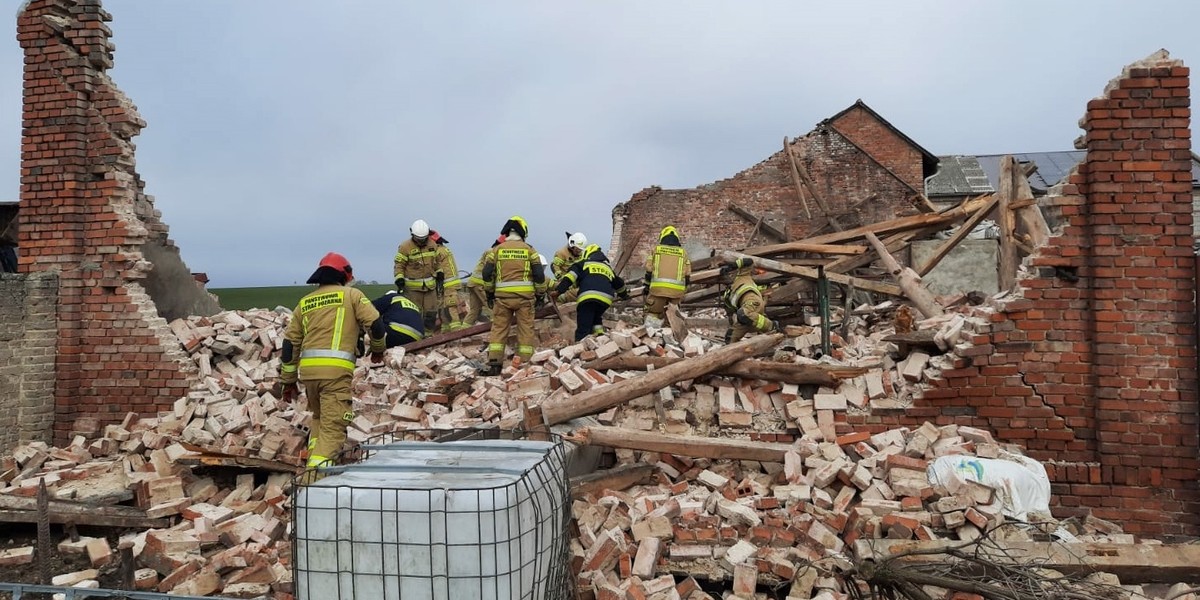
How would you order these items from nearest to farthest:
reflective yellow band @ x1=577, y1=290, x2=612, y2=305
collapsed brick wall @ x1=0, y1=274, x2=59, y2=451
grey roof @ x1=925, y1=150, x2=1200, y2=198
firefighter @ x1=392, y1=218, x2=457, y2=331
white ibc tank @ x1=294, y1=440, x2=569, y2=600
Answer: white ibc tank @ x1=294, y1=440, x2=569, y2=600 → collapsed brick wall @ x1=0, y1=274, x2=59, y2=451 → reflective yellow band @ x1=577, y1=290, x2=612, y2=305 → firefighter @ x1=392, y1=218, x2=457, y2=331 → grey roof @ x1=925, y1=150, x2=1200, y2=198

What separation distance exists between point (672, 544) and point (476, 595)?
1.93 m

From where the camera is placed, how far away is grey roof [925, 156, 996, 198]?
2231 cm

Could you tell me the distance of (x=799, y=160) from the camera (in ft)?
64.0

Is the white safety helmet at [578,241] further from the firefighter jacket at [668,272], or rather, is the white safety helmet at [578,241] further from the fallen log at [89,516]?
the fallen log at [89,516]

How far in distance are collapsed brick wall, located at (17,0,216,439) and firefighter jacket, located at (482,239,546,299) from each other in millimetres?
3107

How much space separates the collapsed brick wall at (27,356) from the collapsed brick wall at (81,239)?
0.28 feet

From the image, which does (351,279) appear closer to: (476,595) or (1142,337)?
(476,595)

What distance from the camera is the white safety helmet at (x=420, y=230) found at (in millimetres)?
9359

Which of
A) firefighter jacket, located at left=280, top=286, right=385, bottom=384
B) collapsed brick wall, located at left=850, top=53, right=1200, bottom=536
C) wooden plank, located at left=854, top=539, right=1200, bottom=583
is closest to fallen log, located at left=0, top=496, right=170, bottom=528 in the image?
firefighter jacket, located at left=280, top=286, right=385, bottom=384

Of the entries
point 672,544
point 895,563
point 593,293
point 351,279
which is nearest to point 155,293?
point 351,279

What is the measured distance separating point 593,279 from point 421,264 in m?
2.55

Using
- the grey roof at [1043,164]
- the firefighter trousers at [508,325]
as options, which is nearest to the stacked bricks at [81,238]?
the firefighter trousers at [508,325]

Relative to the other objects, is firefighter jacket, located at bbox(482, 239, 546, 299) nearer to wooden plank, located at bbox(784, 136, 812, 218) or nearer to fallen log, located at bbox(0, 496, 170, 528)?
fallen log, located at bbox(0, 496, 170, 528)

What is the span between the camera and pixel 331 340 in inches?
213
